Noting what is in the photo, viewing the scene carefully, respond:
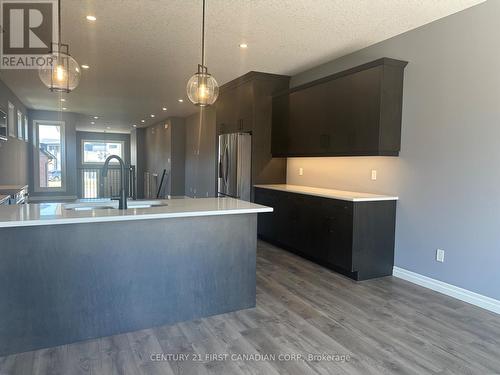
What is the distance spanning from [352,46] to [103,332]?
400cm

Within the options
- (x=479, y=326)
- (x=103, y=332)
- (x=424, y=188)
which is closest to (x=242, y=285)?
(x=103, y=332)

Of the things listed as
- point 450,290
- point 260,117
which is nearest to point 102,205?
point 260,117

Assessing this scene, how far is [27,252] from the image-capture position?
7.14ft

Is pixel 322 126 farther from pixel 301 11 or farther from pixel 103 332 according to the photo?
pixel 103 332

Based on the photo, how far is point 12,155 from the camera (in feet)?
23.2

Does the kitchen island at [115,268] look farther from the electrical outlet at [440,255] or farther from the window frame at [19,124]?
the window frame at [19,124]

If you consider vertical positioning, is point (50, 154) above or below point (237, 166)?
above

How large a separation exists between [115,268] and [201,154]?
24.2 feet

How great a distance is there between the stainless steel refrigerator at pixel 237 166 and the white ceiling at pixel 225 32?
3.54ft

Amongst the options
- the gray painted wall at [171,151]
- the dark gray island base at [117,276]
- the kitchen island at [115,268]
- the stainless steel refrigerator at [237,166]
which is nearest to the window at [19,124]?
the gray painted wall at [171,151]

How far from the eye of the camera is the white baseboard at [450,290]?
3.02 meters

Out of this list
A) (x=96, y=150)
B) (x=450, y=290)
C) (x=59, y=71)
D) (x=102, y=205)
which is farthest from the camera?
(x=96, y=150)

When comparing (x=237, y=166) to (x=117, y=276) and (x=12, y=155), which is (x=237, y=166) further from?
(x=12, y=155)

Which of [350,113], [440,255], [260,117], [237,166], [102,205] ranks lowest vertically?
[440,255]
